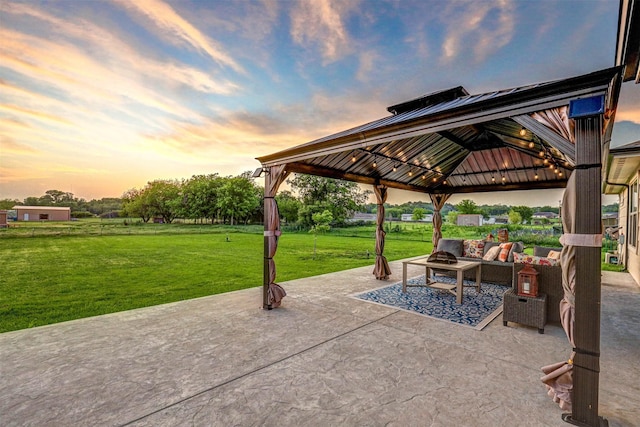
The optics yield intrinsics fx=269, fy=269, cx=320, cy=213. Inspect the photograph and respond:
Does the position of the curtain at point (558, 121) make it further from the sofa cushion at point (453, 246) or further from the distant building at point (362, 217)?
the distant building at point (362, 217)

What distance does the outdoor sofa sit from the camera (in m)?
4.14

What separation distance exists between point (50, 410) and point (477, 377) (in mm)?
3656

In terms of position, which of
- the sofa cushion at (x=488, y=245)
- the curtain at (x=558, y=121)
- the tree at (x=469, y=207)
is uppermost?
the curtain at (x=558, y=121)

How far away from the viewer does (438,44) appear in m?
6.51

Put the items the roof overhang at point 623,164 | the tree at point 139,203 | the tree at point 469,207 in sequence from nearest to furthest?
1. the roof overhang at point 623,164
2. the tree at point 469,207
3. the tree at point 139,203

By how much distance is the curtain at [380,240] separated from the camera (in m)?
7.09

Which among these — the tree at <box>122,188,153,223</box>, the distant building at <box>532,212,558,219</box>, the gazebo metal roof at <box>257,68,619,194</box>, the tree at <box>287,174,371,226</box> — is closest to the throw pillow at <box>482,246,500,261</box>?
the gazebo metal roof at <box>257,68,619,194</box>

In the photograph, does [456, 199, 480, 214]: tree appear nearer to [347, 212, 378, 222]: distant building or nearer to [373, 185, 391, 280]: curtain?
[347, 212, 378, 222]: distant building

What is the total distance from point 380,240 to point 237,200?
22.6m

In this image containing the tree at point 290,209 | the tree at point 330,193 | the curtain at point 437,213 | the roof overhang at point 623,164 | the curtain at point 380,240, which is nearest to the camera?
the roof overhang at point 623,164

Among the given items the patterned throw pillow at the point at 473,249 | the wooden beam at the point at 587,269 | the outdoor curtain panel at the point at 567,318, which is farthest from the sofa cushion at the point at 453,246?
the wooden beam at the point at 587,269

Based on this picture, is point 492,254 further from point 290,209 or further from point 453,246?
point 290,209

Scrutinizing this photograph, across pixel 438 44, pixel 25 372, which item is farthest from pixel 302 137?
pixel 25 372

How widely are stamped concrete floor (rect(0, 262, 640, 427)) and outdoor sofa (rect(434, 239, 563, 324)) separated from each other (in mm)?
500
